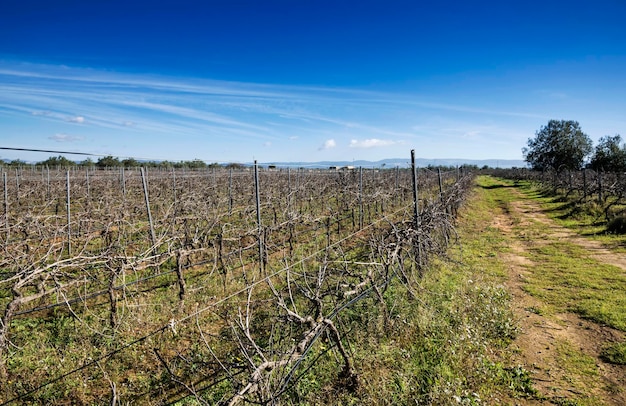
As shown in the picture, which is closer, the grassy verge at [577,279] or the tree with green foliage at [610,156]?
the grassy verge at [577,279]

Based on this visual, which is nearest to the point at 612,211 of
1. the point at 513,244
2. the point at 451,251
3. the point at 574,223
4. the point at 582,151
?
the point at 574,223

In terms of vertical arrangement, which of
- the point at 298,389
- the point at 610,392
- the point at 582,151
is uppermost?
the point at 582,151

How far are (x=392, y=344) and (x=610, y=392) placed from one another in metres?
2.43

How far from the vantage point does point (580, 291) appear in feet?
21.2

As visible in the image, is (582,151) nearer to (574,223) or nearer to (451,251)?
(574,223)

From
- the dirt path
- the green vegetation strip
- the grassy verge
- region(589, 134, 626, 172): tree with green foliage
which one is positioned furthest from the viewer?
region(589, 134, 626, 172): tree with green foliage

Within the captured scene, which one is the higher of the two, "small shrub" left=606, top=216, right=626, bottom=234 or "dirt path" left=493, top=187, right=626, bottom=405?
"small shrub" left=606, top=216, right=626, bottom=234

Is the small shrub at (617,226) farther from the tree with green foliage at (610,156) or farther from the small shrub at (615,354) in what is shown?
the tree with green foliage at (610,156)

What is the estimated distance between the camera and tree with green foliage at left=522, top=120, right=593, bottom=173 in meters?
41.9

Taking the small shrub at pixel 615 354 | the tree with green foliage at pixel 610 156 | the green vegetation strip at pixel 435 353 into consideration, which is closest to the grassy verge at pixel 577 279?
the small shrub at pixel 615 354

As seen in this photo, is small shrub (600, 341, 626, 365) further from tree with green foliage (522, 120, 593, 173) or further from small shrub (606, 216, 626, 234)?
tree with green foliage (522, 120, 593, 173)

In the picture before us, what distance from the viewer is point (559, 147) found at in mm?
43656

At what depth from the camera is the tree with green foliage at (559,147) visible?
41906mm

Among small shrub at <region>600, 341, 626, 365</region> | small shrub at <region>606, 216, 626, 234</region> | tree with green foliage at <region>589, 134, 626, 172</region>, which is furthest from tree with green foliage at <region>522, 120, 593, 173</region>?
small shrub at <region>600, 341, 626, 365</region>
